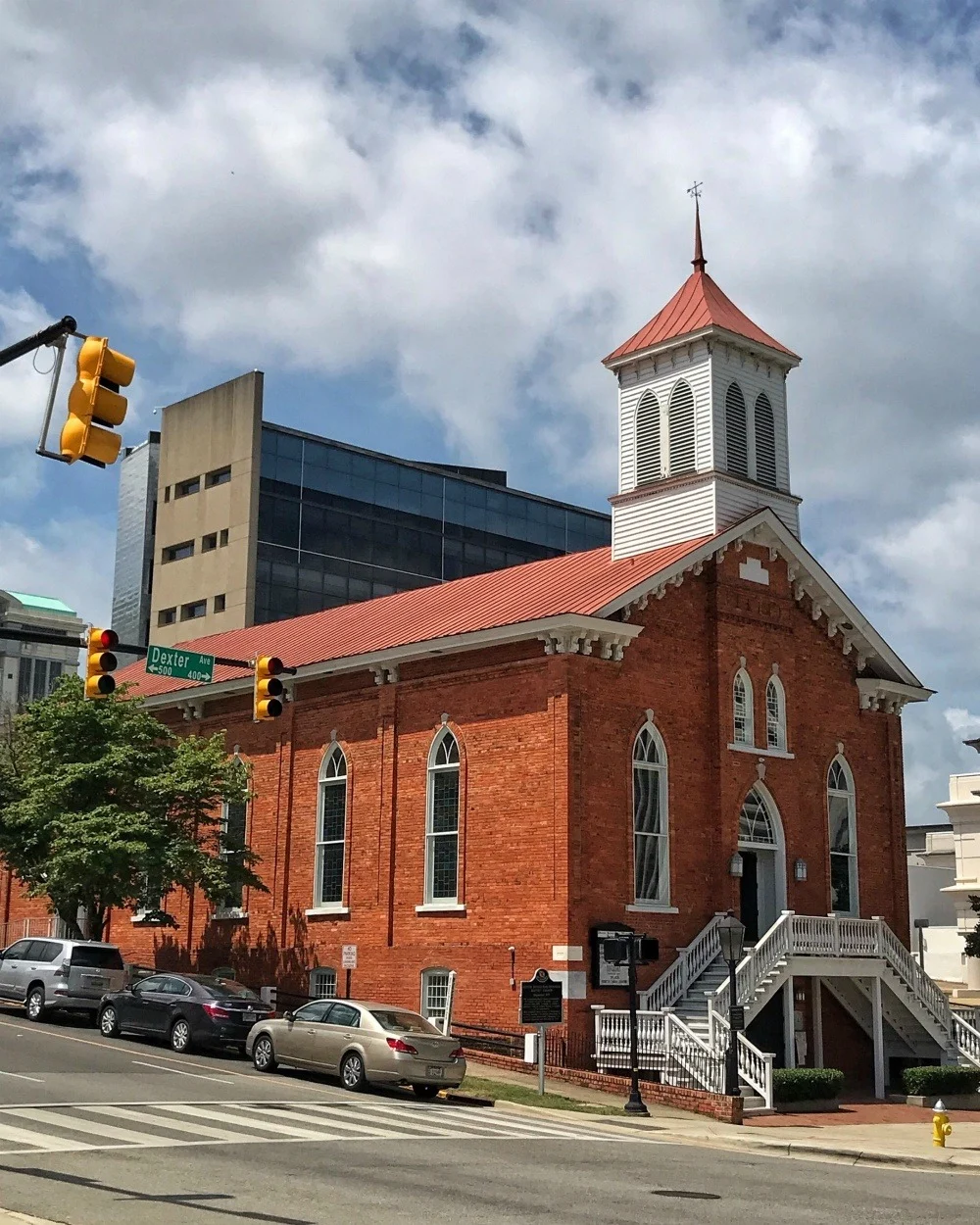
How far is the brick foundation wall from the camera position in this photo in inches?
1024

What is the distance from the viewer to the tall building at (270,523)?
7562cm

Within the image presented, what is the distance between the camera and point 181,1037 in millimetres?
28906

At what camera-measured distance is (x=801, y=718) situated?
36938 millimetres

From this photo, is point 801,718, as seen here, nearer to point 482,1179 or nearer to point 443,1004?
point 443,1004

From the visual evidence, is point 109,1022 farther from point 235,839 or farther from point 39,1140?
point 39,1140

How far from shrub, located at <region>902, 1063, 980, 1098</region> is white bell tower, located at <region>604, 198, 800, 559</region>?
40.9 feet

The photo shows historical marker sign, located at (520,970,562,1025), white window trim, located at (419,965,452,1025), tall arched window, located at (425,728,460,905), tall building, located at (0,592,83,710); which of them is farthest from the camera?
tall building, located at (0,592,83,710)

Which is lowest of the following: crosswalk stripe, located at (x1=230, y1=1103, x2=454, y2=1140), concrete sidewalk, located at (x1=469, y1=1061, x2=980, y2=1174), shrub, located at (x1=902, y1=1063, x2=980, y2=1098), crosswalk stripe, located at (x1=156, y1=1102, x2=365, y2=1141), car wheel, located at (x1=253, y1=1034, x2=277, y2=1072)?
concrete sidewalk, located at (x1=469, y1=1061, x2=980, y2=1174)

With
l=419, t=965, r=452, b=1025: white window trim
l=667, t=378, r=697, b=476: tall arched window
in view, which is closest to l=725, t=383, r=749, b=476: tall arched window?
l=667, t=378, r=697, b=476: tall arched window

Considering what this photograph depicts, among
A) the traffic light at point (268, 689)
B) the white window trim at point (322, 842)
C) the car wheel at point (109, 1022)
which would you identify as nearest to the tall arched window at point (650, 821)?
the white window trim at point (322, 842)

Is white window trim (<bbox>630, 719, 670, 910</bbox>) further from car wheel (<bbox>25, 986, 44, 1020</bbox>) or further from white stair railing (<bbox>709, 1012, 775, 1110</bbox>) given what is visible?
car wheel (<bbox>25, 986, 44, 1020</bbox>)

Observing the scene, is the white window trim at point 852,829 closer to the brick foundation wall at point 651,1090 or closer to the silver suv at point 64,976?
the brick foundation wall at point 651,1090

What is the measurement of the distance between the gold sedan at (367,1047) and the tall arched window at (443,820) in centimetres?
711

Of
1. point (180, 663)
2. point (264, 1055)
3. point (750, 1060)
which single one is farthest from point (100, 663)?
point (750, 1060)
